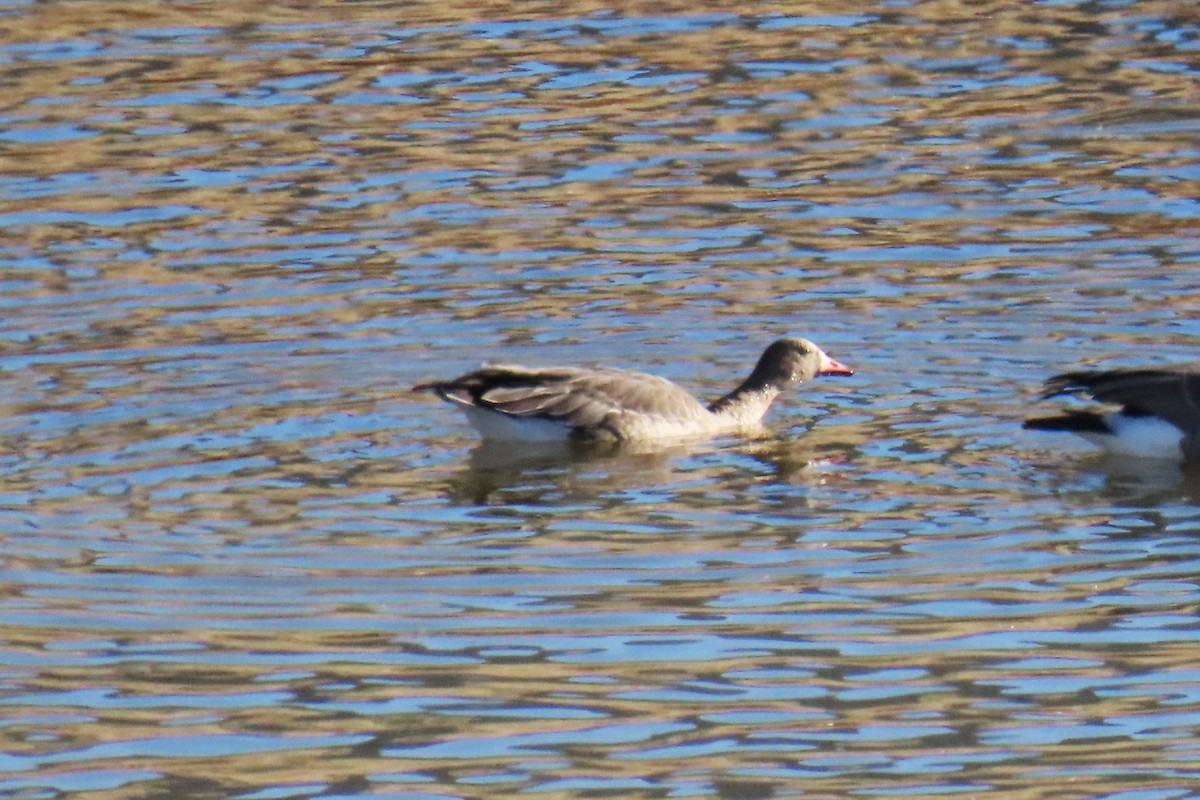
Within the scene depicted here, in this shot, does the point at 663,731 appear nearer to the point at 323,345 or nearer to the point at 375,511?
the point at 375,511

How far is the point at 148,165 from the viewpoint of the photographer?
62.0ft

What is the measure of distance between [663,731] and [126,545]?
3.42 meters

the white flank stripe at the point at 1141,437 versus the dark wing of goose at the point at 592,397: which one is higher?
the dark wing of goose at the point at 592,397

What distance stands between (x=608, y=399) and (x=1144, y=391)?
9.10 ft

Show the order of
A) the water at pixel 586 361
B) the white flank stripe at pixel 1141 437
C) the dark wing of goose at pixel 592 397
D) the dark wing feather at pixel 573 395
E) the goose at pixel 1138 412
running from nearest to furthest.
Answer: the water at pixel 586 361
the goose at pixel 1138 412
the white flank stripe at pixel 1141 437
the dark wing feather at pixel 573 395
the dark wing of goose at pixel 592 397

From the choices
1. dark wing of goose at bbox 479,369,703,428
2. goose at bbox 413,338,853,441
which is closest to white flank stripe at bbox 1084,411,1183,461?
goose at bbox 413,338,853,441

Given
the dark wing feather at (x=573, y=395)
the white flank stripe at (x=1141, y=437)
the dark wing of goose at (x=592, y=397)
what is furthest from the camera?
the dark wing of goose at (x=592, y=397)

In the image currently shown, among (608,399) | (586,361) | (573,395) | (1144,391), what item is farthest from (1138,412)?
(586,361)

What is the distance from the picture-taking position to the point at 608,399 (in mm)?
13555

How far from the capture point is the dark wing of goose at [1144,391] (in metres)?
12.9

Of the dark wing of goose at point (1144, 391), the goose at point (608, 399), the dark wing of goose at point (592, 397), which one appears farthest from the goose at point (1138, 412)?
the dark wing of goose at point (592, 397)

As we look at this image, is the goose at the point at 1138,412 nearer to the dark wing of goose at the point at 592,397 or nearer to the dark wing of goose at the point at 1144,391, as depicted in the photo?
the dark wing of goose at the point at 1144,391

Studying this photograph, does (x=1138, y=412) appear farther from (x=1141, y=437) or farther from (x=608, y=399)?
(x=608, y=399)

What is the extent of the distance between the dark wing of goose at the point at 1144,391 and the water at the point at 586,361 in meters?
0.32
